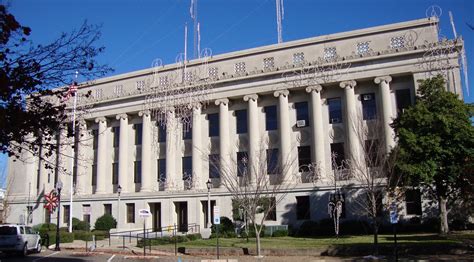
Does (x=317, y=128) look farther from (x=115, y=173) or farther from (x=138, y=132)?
(x=115, y=173)

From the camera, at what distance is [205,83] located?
1821 inches

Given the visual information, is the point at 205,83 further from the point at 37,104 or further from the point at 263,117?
the point at 37,104

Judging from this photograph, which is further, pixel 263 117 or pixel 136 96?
pixel 136 96

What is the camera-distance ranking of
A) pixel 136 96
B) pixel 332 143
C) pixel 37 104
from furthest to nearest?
pixel 136 96 < pixel 332 143 < pixel 37 104

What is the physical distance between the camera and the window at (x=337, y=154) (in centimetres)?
4117

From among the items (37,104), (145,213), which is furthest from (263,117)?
(37,104)

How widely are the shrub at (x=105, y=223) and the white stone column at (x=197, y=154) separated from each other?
9374 millimetres

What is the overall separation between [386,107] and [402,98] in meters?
2.06

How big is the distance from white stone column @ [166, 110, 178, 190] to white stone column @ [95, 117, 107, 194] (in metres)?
8.19

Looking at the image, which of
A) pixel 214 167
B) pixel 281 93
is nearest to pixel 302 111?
pixel 281 93

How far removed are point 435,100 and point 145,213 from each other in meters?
20.1

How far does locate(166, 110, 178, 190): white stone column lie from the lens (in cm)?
4659

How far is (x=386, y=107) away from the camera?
129 ft

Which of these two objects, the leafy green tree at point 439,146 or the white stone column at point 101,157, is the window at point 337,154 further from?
the white stone column at point 101,157
